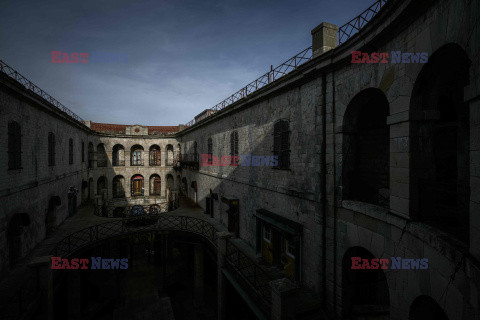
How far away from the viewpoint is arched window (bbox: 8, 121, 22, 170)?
955cm

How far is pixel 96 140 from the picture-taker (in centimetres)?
2592

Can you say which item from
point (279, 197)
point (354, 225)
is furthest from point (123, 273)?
point (354, 225)

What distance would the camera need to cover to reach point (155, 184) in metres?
29.7

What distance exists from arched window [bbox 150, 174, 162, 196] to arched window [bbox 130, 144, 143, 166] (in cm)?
228

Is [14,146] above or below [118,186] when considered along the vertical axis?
above

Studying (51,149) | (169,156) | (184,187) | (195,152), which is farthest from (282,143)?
(169,156)

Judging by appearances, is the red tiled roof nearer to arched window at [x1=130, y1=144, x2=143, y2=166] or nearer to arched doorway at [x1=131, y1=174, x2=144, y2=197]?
arched window at [x1=130, y1=144, x2=143, y2=166]

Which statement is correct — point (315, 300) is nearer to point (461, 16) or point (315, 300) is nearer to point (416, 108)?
point (416, 108)

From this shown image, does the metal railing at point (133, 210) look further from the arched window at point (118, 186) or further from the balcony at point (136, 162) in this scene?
the balcony at point (136, 162)

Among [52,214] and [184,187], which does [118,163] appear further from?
[52,214]

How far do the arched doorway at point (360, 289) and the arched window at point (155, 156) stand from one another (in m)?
26.1

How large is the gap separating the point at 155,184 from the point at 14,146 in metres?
20.1

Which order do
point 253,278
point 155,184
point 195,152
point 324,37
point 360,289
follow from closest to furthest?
point 360,289, point 324,37, point 253,278, point 195,152, point 155,184

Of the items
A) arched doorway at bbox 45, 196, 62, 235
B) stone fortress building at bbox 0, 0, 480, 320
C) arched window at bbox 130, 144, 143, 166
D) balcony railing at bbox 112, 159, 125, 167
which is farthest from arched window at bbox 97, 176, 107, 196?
arched doorway at bbox 45, 196, 62, 235
